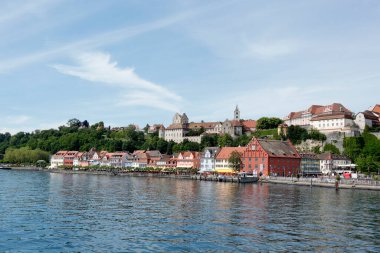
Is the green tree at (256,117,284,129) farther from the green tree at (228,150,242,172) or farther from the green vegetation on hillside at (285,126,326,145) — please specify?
the green tree at (228,150,242,172)

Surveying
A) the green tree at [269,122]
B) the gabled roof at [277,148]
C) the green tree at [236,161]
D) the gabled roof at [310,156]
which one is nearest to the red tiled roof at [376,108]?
the gabled roof at [310,156]

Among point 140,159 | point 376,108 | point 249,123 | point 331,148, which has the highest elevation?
point 376,108

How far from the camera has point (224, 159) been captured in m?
121

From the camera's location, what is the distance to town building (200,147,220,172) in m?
126

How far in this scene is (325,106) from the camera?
14312cm

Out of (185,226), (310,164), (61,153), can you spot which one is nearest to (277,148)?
(310,164)

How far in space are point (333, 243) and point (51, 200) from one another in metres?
32.8

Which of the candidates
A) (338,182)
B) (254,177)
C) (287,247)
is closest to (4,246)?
(287,247)

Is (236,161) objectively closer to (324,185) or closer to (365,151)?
(365,151)

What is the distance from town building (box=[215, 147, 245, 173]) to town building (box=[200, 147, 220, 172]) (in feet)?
7.36

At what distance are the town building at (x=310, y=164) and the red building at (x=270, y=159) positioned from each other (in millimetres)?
3951

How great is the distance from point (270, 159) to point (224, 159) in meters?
20.6

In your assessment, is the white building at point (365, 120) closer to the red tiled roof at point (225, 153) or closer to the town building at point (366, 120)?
the town building at point (366, 120)

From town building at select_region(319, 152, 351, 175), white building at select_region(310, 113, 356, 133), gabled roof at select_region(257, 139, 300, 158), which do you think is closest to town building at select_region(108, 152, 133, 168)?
white building at select_region(310, 113, 356, 133)
